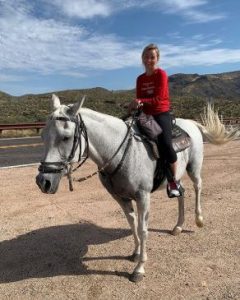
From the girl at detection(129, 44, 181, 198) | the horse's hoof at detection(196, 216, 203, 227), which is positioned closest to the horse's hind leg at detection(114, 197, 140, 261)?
the girl at detection(129, 44, 181, 198)

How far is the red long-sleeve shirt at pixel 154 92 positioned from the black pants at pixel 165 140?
0.11 meters

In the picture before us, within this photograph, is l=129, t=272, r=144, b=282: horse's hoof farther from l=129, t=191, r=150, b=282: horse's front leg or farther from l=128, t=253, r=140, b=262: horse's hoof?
l=128, t=253, r=140, b=262: horse's hoof

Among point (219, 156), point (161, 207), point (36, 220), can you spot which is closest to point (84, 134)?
point (36, 220)

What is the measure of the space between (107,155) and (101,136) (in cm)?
24

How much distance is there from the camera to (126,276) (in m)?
5.14

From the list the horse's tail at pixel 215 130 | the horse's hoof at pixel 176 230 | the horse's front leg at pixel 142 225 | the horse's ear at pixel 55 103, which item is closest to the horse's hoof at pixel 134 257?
the horse's front leg at pixel 142 225

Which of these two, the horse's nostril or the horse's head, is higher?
the horse's head

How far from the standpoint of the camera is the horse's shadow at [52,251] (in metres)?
5.29

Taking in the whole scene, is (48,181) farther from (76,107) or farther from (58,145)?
(76,107)

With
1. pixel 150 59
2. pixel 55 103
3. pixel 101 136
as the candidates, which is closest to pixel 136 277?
pixel 101 136

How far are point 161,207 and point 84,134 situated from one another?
3.86 m

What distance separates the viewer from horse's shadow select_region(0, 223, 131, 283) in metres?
5.29

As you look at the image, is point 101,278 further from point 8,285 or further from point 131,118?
point 131,118

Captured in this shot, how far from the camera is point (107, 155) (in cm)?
481
